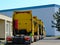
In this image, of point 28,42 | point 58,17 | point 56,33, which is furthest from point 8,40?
point 56,33

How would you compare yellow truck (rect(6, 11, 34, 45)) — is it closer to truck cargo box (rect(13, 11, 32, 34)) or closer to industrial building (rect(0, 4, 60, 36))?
truck cargo box (rect(13, 11, 32, 34))

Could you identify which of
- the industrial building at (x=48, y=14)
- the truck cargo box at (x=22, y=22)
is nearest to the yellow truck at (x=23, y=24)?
the truck cargo box at (x=22, y=22)

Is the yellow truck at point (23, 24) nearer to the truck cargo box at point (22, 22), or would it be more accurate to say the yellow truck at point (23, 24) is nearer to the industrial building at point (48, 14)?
the truck cargo box at point (22, 22)

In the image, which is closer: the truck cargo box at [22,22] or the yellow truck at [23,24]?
the yellow truck at [23,24]

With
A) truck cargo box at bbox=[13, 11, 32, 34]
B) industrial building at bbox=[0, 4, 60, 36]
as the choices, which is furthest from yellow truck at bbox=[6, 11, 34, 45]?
industrial building at bbox=[0, 4, 60, 36]

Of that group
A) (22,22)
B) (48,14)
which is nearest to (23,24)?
(22,22)

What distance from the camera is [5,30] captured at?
3988 cm

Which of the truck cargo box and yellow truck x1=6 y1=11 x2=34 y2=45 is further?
the truck cargo box

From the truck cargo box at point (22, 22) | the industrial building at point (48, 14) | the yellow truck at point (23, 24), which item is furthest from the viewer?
the industrial building at point (48, 14)

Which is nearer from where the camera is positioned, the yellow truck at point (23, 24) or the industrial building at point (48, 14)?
the yellow truck at point (23, 24)

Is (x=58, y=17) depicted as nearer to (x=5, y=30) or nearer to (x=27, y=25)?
(x=5, y=30)

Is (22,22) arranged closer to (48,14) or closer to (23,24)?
(23,24)

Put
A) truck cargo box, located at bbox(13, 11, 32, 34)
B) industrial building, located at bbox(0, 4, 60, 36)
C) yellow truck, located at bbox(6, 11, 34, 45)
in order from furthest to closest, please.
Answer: industrial building, located at bbox(0, 4, 60, 36), truck cargo box, located at bbox(13, 11, 32, 34), yellow truck, located at bbox(6, 11, 34, 45)

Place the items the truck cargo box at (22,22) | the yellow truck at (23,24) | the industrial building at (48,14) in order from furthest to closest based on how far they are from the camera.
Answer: the industrial building at (48,14) → the truck cargo box at (22,22) → the yellow truck at (23,24)
